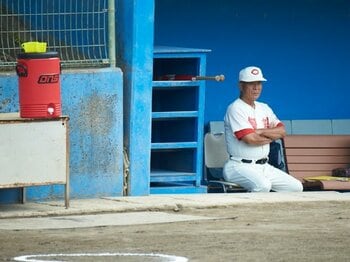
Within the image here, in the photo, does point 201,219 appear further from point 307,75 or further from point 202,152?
point 307,75

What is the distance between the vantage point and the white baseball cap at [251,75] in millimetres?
12359

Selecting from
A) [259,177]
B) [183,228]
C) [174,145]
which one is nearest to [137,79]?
[174,145]

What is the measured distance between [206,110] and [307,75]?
1199 millimetres

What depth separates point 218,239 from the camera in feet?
30.0

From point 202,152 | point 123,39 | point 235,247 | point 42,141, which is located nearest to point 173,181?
point 202,152

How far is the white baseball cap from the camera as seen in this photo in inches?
487

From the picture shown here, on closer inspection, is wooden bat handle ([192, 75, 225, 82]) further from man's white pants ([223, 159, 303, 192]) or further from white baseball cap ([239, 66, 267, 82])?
man's white pants ([223, 159, 303, 192])

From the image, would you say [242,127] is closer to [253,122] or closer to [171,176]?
[253,122]

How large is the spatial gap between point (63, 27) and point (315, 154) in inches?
133

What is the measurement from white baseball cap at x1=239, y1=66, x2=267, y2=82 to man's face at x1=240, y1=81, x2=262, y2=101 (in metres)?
0.05

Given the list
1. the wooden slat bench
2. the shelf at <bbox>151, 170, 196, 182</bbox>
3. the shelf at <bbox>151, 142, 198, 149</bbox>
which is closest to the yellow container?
the shelf at <bbox>151, 142, 198, 149</bbox>

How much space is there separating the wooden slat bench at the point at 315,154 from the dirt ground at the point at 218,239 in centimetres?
280

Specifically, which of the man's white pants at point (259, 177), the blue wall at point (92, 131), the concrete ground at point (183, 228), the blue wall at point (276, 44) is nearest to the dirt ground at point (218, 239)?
the concrete ground at point (183, 228)

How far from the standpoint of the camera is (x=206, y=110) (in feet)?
43.8
